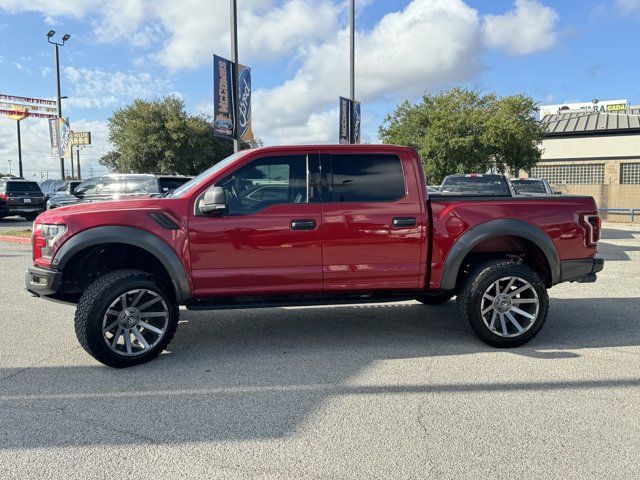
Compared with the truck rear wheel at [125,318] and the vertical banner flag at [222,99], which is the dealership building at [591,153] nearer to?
the vertical banner flag at [222,99]

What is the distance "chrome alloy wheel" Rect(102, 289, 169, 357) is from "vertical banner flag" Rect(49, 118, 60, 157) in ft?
70.4

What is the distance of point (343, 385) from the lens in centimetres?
416

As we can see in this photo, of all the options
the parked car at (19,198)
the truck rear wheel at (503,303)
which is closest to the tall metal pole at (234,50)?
the truck rear wheel at (503,303)

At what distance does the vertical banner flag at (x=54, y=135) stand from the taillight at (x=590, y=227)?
23.1m

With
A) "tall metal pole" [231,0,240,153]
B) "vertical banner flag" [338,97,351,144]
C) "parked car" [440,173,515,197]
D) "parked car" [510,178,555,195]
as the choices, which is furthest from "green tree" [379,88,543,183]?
"tall metal pole" [231,0,240,153]

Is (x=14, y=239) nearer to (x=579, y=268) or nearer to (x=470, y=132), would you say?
(x=579, y=268)

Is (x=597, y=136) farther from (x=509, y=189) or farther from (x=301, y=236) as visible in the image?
(x=301, y=236)

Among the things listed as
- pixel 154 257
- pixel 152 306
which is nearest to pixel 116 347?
pixel 152 306

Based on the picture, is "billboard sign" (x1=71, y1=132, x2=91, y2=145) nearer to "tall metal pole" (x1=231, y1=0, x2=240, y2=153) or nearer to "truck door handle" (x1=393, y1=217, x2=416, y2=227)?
"tall metal pole" (x1=231, y1=0, x2=240, y2=153)

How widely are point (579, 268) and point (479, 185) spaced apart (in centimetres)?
735

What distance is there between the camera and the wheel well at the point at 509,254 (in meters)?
5.32

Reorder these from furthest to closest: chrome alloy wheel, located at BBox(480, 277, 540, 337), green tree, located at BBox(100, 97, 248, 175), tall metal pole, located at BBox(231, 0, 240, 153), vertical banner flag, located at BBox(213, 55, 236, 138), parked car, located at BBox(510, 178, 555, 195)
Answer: green tree, located at BBox(100, 97, 248, 175)
parked car, located at BBox(510, 178, 555, 195)
tall metal pole, located at BBox(231, 0, 240, 153)
vertical banner flag, located at BBox(213, 55, 236, 138)
chrome alloy wheel, located at BBox(480, 277, 540, 337)

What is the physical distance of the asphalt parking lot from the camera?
3.02 meters

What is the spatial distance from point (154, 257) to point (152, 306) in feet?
1.47
